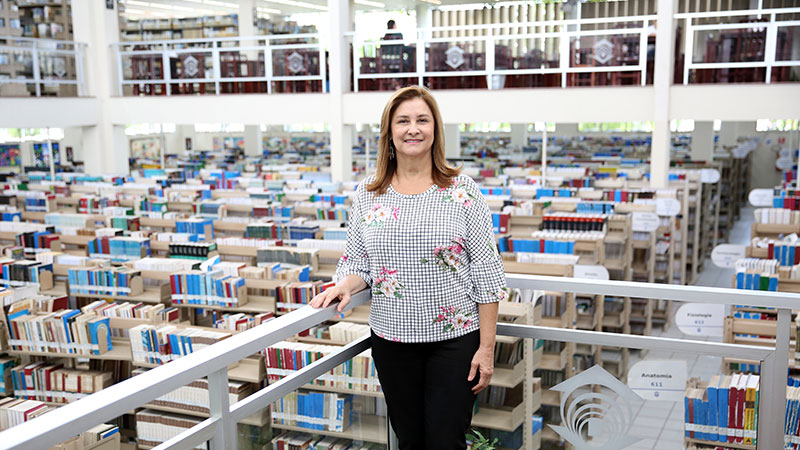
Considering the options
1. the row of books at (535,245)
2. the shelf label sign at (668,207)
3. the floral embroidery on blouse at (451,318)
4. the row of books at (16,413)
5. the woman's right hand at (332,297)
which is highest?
the woman's right hand at (332,297)

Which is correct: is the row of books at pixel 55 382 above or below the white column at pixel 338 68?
below

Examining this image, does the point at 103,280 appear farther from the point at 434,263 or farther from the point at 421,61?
the point at 421,61

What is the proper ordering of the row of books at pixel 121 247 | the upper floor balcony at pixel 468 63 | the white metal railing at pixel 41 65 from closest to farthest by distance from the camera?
the row of books at pixel 121 247
the upper floor balcony at pixel 468 63
the white metal railing at pixel 41 65

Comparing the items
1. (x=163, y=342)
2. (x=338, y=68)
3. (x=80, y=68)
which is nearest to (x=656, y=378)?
(x=163, y=342)

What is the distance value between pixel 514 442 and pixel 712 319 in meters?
2.06

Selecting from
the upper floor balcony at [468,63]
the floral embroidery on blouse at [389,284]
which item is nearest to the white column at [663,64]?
the upper floor balcony at [468,63]

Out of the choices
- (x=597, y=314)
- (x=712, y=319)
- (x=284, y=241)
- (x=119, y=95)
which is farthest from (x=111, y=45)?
(x=712, y=319)

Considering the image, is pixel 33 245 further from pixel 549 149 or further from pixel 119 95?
pixel 549 149

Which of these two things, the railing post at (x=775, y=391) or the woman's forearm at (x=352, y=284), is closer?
the railing post at (x=775, y=391)

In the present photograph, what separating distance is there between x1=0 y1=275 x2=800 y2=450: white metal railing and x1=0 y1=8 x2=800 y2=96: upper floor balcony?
20.5 feet

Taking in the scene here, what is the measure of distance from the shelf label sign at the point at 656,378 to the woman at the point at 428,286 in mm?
419

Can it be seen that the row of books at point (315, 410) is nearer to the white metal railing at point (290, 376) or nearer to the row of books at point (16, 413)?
the white metal railing at point (290, 376)

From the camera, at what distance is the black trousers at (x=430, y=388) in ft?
6.27

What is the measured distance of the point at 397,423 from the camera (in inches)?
78.1
